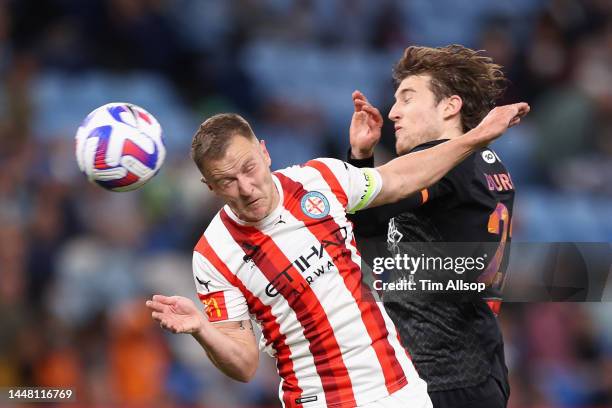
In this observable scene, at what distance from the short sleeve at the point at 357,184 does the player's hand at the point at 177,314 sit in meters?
0.91

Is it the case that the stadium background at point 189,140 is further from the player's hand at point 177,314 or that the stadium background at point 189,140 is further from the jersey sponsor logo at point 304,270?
the player's hand at point 177,314

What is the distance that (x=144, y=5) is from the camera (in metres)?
11.3

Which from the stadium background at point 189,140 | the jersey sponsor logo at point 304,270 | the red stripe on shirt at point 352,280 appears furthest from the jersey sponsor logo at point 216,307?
the stadium background at point 189,140

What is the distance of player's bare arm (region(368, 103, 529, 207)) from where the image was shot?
15.2 feet

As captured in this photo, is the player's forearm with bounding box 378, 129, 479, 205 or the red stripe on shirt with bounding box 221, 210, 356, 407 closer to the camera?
the red stripe on shirt with bounding box 221, 210, 356, 407

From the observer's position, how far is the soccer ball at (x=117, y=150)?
4953 millimetres

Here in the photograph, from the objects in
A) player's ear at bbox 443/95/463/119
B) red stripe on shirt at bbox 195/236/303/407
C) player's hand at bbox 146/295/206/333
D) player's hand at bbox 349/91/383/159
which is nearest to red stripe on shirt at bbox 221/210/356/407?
red stripe on shirt at bbox 195/236/303/407

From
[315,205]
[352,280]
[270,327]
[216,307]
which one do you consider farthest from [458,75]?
[216,307]

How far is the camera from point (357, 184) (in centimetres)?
471

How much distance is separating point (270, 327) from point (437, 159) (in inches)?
39.2

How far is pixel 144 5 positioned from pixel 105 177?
664 centimetres

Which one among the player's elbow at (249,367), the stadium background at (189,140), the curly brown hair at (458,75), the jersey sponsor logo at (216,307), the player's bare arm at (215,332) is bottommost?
the player's elbow at (249,367)

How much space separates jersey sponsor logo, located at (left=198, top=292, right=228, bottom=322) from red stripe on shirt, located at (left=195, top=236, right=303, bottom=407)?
81 millimetres

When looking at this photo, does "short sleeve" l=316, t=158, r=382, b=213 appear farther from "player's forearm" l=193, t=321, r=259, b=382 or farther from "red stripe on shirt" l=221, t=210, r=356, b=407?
"player's forearm" l=193, t=321, r=259, b=382
